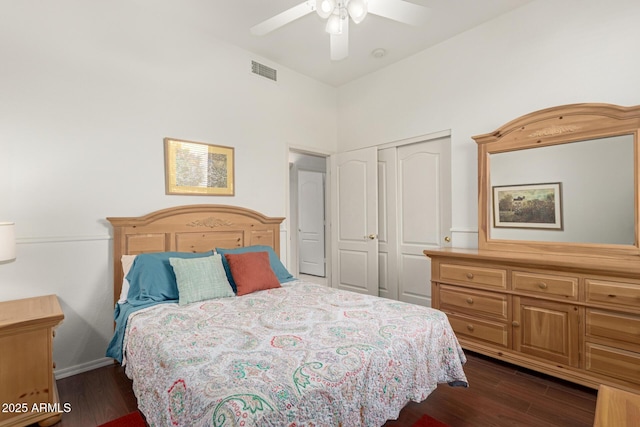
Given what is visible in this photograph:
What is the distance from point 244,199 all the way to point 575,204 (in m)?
3.13

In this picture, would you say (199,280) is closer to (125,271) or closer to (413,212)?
(125,271)

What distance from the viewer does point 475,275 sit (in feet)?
9.07

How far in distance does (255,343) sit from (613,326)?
7.68 ft

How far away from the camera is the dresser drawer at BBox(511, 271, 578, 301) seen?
7.51ft

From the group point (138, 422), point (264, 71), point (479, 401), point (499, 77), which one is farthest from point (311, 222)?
point (138, 422)

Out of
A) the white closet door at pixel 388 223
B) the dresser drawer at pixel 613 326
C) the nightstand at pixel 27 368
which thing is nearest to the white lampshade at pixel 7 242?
the nightstand at pixel 27 368

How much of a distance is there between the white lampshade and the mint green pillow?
943 mm

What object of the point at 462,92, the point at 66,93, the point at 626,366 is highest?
the point at 462,92

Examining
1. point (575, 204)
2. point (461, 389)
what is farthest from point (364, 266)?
point (575, 204)

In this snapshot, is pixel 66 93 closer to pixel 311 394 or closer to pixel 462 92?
pixel 311 394

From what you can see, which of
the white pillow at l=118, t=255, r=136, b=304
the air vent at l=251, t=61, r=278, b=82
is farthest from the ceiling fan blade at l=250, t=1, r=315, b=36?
the white pillow at l=118, t=255, r=136, b=304

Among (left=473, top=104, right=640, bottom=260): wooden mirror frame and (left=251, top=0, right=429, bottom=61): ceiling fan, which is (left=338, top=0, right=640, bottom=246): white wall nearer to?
(left=473, top=104, right=640, bottom=260): wooden mirror frame

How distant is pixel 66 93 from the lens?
2541mm

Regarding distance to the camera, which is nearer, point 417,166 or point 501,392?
point 501,392
